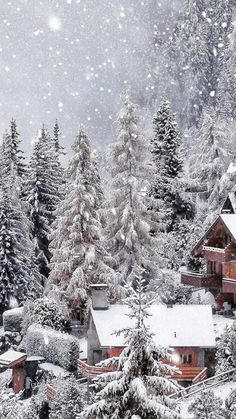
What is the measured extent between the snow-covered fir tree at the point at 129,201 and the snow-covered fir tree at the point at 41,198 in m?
10.5

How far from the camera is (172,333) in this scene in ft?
109

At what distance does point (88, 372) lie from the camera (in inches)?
1292

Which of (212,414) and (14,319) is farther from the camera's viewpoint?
(14,319)

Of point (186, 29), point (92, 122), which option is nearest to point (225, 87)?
point (186, 29)

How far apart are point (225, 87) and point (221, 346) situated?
104 meters

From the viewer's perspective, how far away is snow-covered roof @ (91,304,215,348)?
3259 cm

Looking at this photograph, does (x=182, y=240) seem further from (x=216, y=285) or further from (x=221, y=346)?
(x=221, y=346)

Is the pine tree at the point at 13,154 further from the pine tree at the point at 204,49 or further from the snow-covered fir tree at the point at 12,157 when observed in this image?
the pine tree at the point at 204,49

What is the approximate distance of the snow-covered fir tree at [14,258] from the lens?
46688 millimetres

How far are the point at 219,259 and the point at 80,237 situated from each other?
9.06 m

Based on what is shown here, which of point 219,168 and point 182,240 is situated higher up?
point 219,168

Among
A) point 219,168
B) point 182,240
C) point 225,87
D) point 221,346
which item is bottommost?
point 221,346

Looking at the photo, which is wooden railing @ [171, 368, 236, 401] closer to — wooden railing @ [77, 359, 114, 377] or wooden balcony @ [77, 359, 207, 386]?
wooden balcony @ [77, 359, 207, 386]

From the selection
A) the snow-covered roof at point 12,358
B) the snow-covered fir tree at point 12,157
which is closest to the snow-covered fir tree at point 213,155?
the snow-covered fir tree at point 12,157
